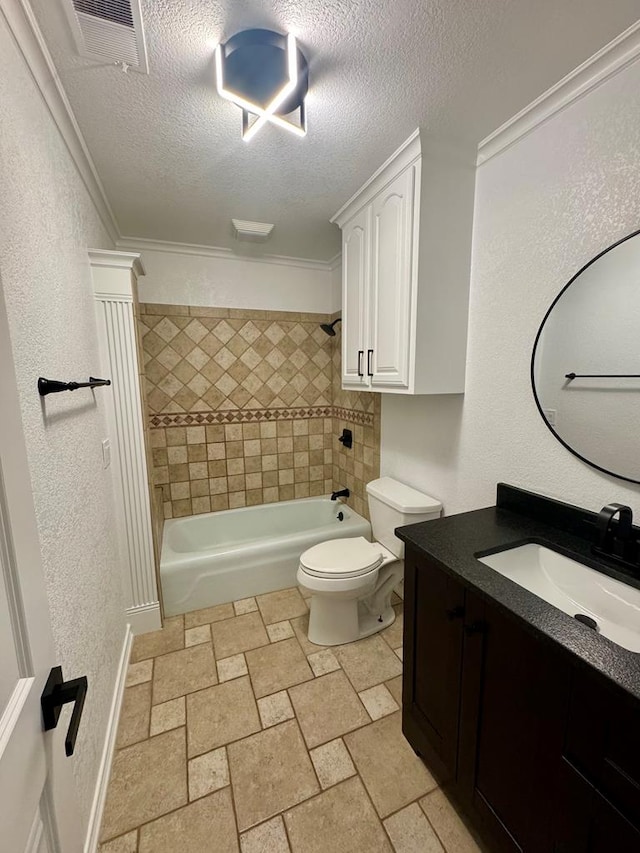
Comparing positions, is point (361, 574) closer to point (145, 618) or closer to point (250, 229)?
point (145, 618)

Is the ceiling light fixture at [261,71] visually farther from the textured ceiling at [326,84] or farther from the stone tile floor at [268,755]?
the stone tile floor at [268,755]

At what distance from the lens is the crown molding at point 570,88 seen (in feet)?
3.27

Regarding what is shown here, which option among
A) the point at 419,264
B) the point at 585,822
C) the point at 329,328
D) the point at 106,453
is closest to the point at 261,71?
the point at 419,264

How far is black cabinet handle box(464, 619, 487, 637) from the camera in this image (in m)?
0.96

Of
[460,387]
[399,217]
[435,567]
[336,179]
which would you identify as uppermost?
[336,179]

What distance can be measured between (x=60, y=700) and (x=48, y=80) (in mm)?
1616

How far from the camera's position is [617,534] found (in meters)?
1.02

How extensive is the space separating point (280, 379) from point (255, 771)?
2.29 meters

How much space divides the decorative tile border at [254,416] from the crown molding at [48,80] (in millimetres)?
1416

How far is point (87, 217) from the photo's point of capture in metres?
1.59

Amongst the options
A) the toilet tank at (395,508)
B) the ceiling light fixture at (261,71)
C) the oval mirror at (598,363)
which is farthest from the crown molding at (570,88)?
the toilet tank at (395,508)

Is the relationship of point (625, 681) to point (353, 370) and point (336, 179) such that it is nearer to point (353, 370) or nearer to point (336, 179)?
point (353, 370)

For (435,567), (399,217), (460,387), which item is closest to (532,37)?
(399,217)

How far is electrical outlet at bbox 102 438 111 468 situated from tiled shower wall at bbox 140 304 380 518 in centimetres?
74
